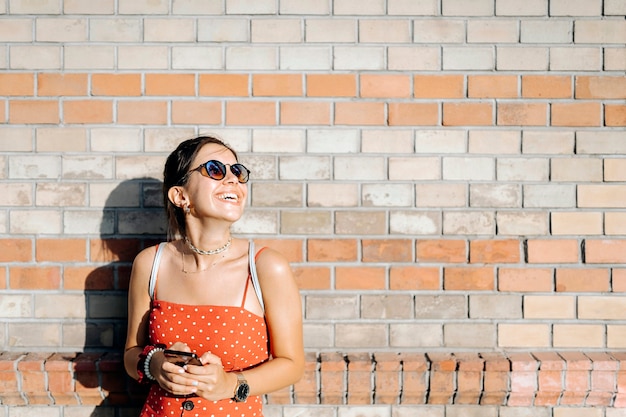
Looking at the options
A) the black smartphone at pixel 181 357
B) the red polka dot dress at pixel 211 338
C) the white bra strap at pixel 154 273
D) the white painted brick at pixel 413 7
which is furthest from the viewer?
the white painted brick at pixel 413 7

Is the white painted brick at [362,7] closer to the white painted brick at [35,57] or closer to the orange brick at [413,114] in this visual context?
the orange brick at [413,114]

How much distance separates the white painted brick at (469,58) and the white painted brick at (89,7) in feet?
5.19

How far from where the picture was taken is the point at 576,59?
2.45 metres

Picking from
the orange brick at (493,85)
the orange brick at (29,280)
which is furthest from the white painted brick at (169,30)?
the orange brick at (493,85)

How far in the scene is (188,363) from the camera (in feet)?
6.08

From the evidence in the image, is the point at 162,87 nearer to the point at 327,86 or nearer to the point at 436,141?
the point at 327,86

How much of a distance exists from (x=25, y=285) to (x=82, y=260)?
294 millimetres

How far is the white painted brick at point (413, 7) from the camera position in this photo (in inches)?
96.0

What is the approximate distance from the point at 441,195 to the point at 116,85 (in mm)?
1612

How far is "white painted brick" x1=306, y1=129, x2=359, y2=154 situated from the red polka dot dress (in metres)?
0.75

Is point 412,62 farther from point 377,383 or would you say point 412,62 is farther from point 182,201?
point 377,383

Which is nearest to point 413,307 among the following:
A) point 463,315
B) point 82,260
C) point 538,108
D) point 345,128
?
point 463,315

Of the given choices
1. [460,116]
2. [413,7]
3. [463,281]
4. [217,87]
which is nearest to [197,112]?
[217,87]

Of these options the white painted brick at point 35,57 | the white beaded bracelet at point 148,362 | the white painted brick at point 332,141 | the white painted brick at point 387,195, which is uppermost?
the white painted brick at point 35,57
